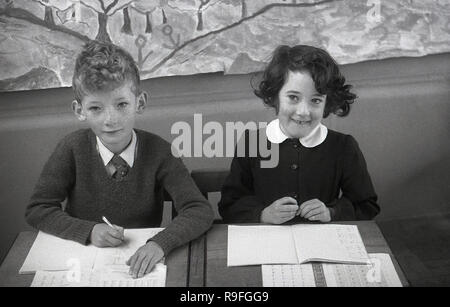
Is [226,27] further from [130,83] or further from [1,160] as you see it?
[1,160]

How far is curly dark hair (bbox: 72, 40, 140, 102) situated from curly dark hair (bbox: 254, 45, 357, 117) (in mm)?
351

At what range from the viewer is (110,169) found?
1.38 meters

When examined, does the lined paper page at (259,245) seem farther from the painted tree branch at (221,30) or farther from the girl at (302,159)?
the painted tree branch at (221,30)

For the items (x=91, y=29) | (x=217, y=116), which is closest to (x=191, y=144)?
(x=217, y=116)

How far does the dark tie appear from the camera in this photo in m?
1.38

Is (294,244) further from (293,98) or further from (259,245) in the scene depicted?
(293,98)

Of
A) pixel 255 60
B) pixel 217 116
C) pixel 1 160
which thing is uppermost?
pixel 255 60

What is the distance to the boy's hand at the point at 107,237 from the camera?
1.18 meters

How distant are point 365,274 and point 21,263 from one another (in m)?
0.68

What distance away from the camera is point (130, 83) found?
4.36 ft

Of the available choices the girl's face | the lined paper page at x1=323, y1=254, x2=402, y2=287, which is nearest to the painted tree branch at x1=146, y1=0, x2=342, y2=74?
the girl's face

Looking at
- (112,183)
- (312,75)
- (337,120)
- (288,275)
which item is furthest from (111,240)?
(337,120)

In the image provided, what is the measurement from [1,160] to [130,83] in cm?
51
